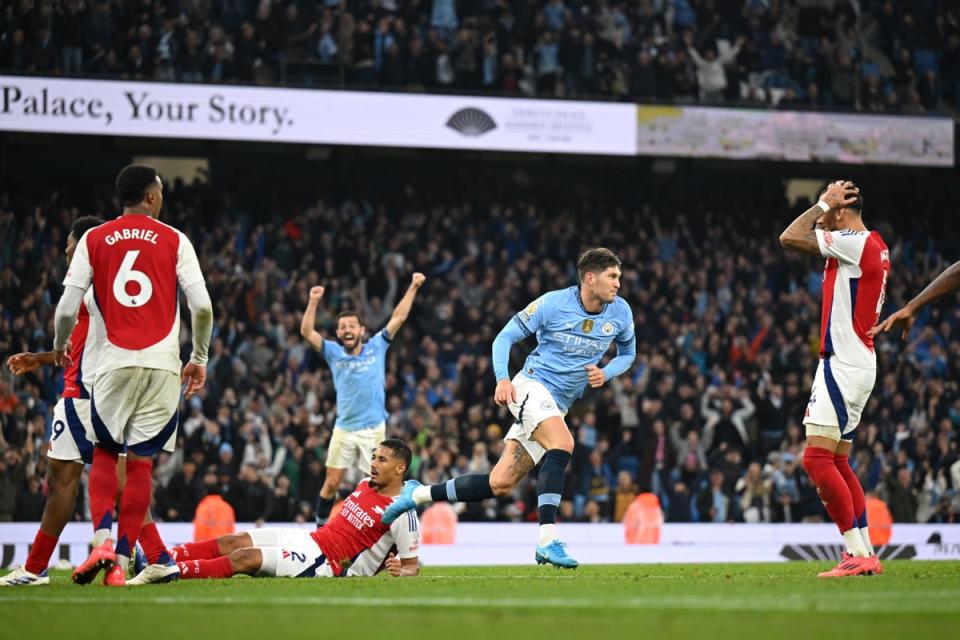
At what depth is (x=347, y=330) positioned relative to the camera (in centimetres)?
1358

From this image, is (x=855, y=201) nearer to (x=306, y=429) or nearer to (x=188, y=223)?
(x=306, y=429)

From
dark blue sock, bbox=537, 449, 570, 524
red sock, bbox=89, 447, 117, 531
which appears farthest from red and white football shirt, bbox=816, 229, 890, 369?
red sock, bbox=89, 447, 117, 531

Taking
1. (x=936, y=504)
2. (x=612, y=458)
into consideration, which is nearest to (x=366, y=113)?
(x=612, y=458)

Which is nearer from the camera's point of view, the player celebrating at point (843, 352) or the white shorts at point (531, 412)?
the player celebrating at point (843, 352)

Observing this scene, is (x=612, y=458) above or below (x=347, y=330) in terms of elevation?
below

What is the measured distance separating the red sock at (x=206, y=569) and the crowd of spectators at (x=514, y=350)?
9.37m

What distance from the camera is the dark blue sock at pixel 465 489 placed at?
9414 millimetres

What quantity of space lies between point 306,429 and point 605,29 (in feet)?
36.7

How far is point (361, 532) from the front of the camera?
32.3 ft

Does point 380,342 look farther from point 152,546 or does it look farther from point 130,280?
point 130,280

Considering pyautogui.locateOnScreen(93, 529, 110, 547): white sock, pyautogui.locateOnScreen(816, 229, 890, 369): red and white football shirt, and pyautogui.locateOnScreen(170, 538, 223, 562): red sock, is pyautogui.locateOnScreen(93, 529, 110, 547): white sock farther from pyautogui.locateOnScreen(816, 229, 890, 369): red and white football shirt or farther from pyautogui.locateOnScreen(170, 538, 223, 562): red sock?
pyautogui.locateOnScreen(816, 229, 890, 369): red and white football shirt

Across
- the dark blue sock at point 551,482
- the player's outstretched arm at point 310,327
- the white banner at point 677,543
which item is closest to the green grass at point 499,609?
the dark blue sock at point 551,482

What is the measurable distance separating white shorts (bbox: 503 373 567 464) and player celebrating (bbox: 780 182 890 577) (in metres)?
1.80

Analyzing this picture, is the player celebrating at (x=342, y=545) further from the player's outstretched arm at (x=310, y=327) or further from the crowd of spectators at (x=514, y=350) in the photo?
the crowd of spectators at (x=514, y=350)
